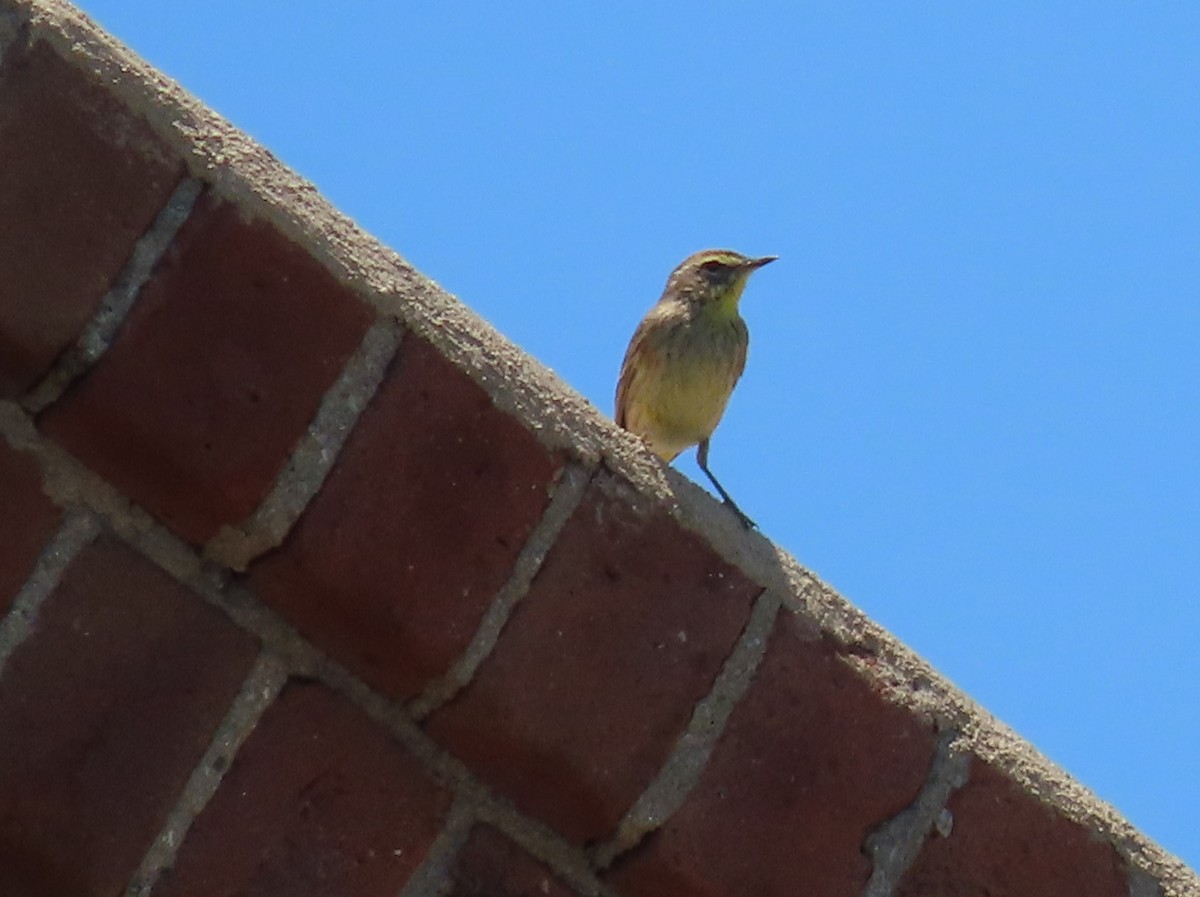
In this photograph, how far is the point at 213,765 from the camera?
171 cm

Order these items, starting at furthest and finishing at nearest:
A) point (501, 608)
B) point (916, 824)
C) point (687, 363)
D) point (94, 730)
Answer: point (687, 363) < point (916, 824) < point (501, 608) < point (94, 730)

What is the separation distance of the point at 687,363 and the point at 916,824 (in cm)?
419

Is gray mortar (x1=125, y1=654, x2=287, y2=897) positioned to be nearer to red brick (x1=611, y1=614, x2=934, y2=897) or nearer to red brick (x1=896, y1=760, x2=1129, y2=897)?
red brick (x1=611, y1=614, x2=934, y2=897)

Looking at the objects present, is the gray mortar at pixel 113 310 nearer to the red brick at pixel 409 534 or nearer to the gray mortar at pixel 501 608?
the red brick at pixel 409 534

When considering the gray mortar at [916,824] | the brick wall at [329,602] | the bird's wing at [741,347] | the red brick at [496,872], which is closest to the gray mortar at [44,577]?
the brick wall at [329,602]

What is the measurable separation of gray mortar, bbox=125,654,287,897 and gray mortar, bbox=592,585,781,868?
400 millimetres

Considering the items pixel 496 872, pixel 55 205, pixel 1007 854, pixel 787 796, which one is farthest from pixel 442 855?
pixel 55 205

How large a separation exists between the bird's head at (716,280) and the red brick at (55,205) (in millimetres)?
4681

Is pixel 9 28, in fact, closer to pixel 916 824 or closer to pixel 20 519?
pixel 20 519

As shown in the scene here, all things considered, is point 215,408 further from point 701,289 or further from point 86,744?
point 701,289

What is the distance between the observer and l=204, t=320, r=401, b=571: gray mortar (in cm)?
172

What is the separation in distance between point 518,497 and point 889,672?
19.7 inches

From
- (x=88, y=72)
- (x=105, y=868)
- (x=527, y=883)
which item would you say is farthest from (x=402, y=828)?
(x=88, y=72)

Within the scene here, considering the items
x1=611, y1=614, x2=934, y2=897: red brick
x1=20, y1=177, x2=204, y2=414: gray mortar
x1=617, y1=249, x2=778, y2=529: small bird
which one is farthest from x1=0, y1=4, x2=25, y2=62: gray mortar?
x1=617, y1=249, x2=778, y2=529: small bird
